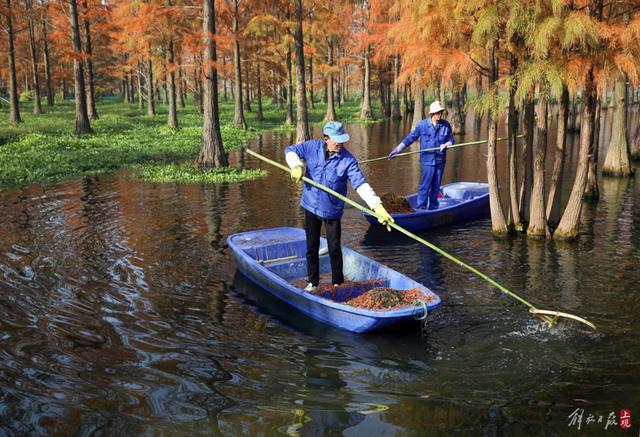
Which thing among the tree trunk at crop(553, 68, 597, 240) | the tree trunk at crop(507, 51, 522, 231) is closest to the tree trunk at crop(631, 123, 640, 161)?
the tree trunk at crop(507, 51, 522, 231)

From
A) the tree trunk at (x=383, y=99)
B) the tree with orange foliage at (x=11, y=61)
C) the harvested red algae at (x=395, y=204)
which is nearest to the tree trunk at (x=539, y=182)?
the harvested red algae at (x=395, y=204)

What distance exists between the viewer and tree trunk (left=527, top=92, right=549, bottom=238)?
1100 cm

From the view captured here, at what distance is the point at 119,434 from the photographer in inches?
205

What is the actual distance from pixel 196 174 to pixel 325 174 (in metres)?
12.2

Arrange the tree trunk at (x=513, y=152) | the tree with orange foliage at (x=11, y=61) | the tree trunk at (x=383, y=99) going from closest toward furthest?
the tree trunk at (x=513, y=152)
the tree with orange foliage at (x=11, y=61)
the tree trunk at (x=383, y=99)

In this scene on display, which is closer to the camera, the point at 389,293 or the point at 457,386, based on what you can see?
the point at 457,386

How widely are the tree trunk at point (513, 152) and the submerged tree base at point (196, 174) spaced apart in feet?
31.8

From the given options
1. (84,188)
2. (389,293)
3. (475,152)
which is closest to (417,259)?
(389,293)

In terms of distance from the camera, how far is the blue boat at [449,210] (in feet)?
40.8

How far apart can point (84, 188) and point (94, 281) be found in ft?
29.9

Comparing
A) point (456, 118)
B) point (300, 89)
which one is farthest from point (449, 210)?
point (456, 118)

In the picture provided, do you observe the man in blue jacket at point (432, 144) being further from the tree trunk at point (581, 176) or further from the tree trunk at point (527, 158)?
the tree trunk at point (581, 176)

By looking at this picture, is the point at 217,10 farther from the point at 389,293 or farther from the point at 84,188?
the point at 389,293

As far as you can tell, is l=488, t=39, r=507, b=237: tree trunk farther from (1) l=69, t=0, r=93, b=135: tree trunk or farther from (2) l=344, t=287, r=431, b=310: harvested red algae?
(1) l=69, t=0, r=93, b=135: tree trunk
